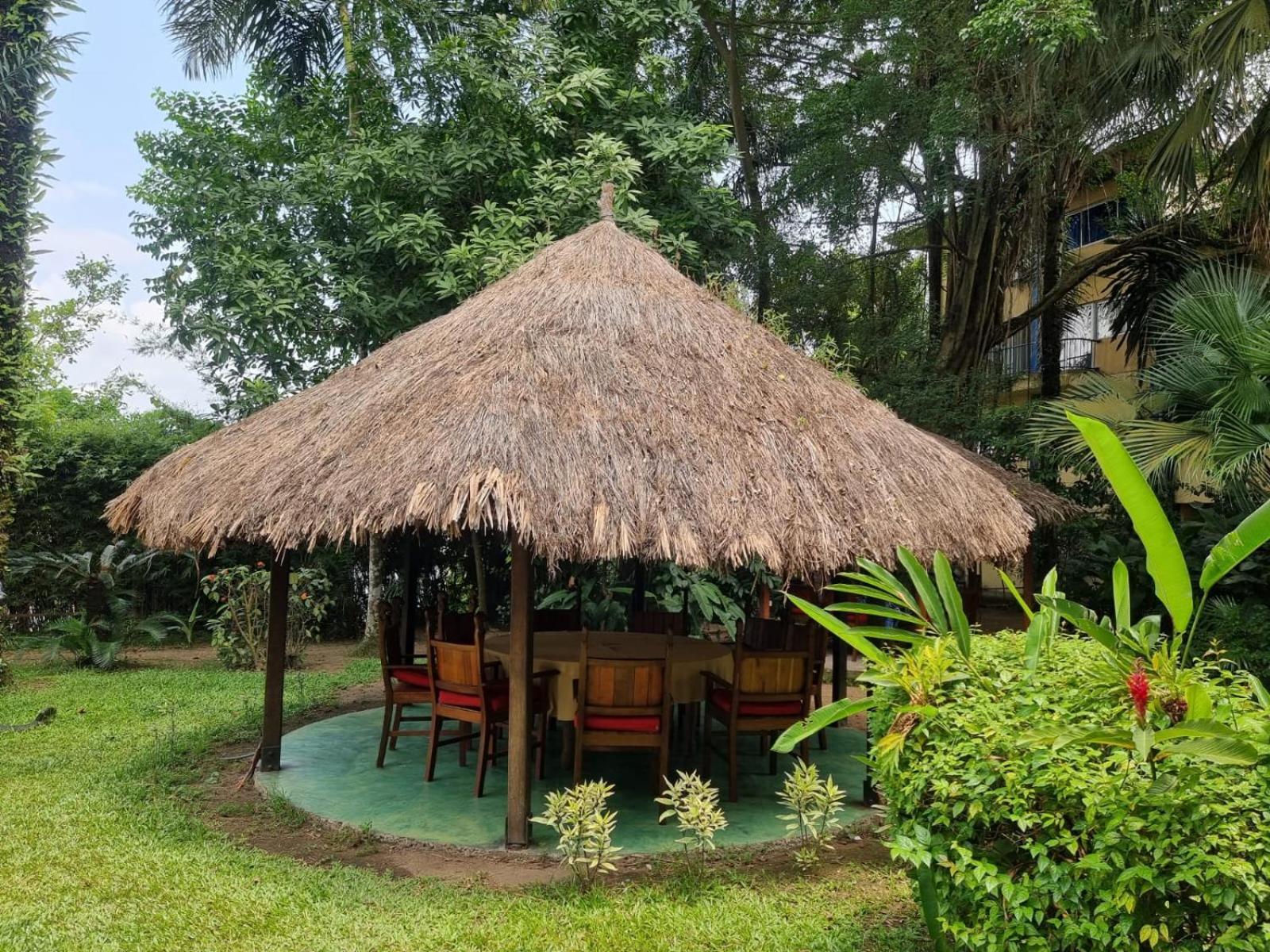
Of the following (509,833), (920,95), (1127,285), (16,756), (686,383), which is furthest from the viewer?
(1127,285)

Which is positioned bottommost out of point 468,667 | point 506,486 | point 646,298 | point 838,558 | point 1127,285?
point 468,667

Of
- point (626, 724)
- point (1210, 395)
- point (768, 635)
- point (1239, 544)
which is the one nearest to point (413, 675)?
point (626, 724)

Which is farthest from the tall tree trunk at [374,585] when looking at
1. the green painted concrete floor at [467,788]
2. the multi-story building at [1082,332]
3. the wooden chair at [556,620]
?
the multi-story building at [1082,332]

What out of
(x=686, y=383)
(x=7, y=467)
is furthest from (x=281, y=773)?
(x=7, y=467)

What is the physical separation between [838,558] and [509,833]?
89.3 inches

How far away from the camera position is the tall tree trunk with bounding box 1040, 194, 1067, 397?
1348 cm

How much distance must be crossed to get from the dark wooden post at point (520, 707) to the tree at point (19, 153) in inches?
255

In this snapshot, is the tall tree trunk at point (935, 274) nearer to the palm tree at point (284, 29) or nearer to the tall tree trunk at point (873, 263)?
the tall tree trunk at point (873, 263)

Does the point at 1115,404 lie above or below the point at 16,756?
above

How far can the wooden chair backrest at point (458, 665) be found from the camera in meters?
5.63

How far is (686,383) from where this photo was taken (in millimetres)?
5684

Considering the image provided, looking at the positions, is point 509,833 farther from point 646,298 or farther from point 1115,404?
point 1115,404

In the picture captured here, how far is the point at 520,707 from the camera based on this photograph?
16.4 feet

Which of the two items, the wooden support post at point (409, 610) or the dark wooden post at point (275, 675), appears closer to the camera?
the dark wooden post at point (275, 675)
